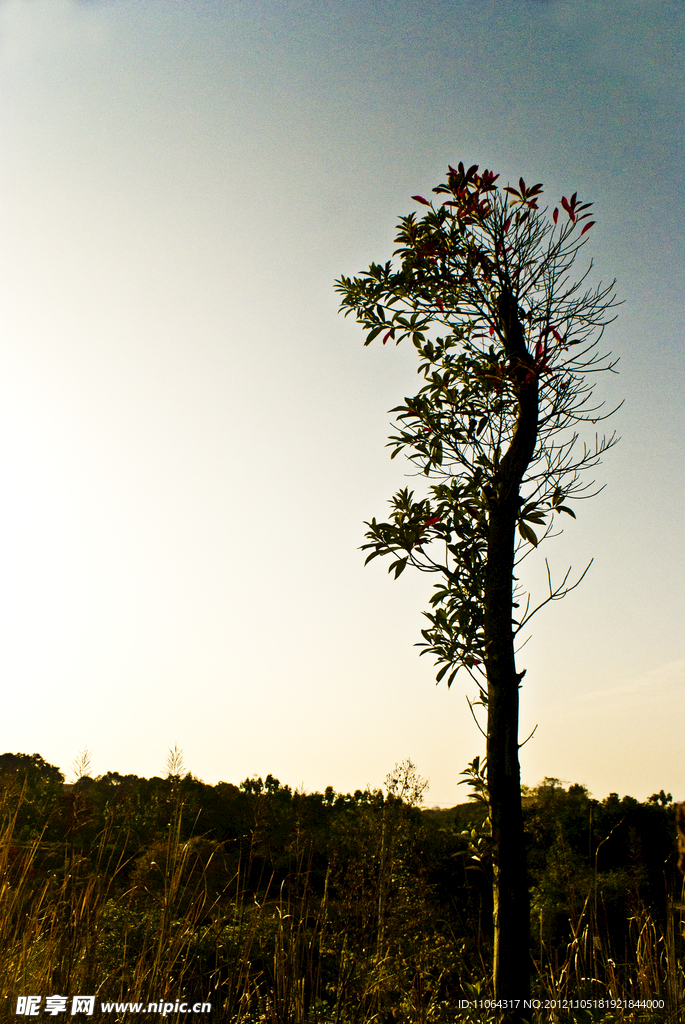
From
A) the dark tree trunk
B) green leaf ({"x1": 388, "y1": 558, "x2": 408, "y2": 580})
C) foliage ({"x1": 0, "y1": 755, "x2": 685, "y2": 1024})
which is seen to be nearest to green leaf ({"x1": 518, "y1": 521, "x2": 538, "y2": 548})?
the dark tree trunk

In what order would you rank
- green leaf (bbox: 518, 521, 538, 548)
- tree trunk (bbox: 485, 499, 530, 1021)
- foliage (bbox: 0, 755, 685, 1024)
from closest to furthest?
tree trunk (bbox: 485, 499, 530, 1021) < foliage (bbox: 0, 755, 685, 1024) < green leaf (bbox: 518, 521, 538, 548)

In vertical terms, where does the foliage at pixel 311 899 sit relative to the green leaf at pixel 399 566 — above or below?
below

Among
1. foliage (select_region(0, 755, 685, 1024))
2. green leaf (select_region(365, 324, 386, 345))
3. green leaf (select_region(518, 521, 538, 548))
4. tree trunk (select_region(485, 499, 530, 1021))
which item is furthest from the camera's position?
green leaf (select_region(365, 324, 386, 345))

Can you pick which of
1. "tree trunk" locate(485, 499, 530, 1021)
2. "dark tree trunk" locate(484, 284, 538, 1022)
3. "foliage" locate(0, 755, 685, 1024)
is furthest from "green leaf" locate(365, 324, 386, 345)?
"foliage" locate(0, 755, 685, 1024)

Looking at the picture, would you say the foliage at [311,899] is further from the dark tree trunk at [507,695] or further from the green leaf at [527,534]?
the green leaf at [527,534]

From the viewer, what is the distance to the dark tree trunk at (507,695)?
193cm

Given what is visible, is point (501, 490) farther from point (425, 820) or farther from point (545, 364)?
point (425, 820)

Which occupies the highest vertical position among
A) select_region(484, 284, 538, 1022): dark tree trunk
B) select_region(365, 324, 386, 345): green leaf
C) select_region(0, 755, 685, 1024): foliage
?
select_region(365, 324, 386, 345): green leaf

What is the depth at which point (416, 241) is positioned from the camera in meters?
2.62

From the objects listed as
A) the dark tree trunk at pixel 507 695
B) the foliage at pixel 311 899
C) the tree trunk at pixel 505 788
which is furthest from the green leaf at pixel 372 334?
the foliage at pixel 311 899

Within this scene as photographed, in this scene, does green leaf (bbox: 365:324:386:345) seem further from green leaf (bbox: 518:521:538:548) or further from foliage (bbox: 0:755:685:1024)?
foliage (bbox: 0:755:685:1024)

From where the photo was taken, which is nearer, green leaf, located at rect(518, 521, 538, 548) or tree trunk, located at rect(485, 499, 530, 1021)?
tree trunk, located at rect(485, 499, 530, 1021)

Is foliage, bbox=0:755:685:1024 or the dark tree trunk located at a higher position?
the dark tree trunk

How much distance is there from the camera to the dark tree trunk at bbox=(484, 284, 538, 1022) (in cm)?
193
